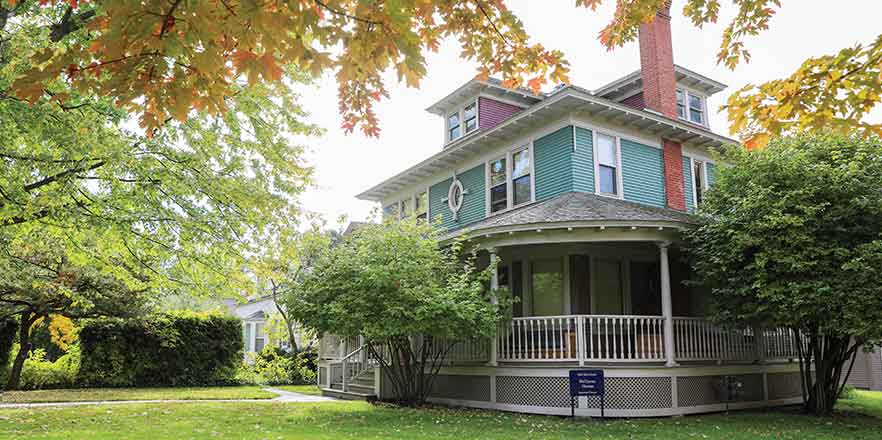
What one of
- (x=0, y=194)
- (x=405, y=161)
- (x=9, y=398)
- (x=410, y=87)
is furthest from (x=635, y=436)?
(x=9, y=398)

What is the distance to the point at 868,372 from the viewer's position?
69.1 feet

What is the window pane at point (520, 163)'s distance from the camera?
16.2m

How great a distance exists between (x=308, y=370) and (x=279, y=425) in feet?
45.5

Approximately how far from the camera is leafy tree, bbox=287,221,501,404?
12.0 meters

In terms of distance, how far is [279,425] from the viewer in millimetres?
10305

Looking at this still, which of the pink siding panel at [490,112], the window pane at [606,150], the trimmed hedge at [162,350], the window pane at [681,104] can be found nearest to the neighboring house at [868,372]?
the window pane at [681,104]

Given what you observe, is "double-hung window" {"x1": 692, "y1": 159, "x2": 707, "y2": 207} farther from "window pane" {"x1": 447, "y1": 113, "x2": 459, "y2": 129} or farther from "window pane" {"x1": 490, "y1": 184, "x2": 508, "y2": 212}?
"window pane" {"x1": 447, "y1": 113, "x2": 459, "y2": 129}

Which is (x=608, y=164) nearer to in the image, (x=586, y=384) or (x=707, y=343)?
(x=707, y=343)

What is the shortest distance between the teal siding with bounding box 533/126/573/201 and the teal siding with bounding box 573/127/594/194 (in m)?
0.13

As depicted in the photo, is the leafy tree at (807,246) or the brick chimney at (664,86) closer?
the leafy tree at (807,246)

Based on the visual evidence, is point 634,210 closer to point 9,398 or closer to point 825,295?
point 825,295

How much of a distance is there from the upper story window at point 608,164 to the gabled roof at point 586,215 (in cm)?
47

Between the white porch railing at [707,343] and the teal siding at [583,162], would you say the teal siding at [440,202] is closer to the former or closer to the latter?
the teal siding at [583,162]

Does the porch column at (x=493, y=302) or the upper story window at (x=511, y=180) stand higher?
the upper story window at (x=511, y=180)
